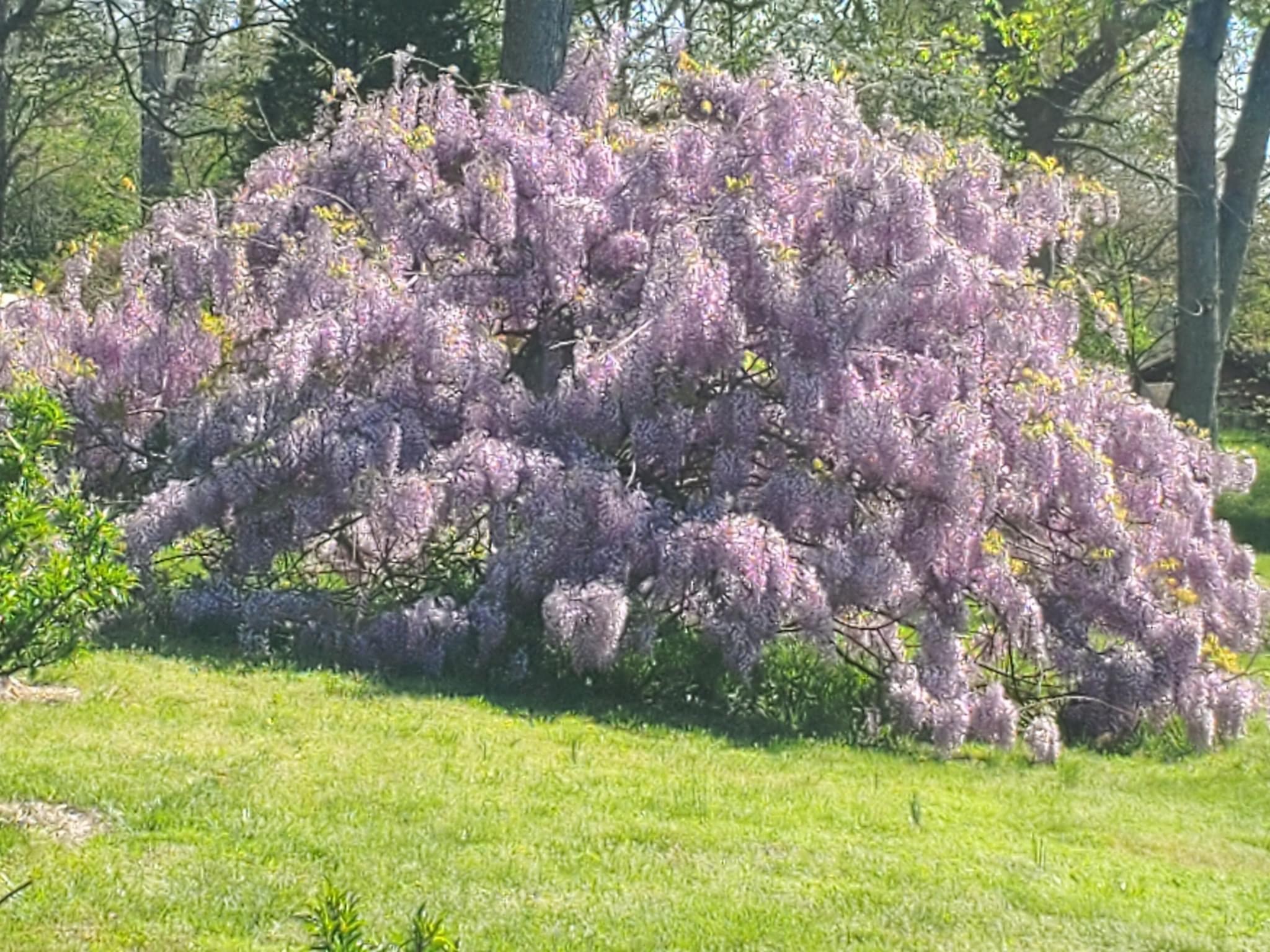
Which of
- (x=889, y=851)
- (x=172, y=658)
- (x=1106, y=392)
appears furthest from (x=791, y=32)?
(x=889, y=851)

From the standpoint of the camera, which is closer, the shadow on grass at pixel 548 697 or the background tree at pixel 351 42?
the shadow on grass at pixel 548 697

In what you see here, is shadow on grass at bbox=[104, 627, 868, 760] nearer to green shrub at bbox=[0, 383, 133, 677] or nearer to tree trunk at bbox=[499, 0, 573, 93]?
green shrub at bbox=[0, 383, 133, 677]

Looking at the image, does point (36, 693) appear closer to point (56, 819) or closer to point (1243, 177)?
point (56, 819)

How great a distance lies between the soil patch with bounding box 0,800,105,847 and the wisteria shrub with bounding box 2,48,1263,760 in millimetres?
3077

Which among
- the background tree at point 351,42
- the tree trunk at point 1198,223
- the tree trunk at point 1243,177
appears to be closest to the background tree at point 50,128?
the background tree at point 351,42

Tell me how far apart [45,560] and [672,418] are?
4595 millimetres

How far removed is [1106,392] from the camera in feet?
34.2

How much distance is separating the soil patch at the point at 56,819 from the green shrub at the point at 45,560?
73 centimetres

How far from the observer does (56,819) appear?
6.05 m

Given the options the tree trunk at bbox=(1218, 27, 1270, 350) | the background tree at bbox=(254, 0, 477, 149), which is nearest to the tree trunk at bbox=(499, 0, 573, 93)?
the background tree at bbox=(254, 0, 477, 149)

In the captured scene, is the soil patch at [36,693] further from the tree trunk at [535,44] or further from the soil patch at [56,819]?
the tree trunk at [535,44]

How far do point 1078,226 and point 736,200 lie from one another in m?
2.90

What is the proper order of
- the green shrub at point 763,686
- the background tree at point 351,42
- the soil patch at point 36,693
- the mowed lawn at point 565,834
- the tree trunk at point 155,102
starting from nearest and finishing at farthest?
the mowed lawn at point 565,834
the soil patch at point 36,693
the green shrub at point 763,686
the tree trunk at point 155,102
the background tree at point 351,42

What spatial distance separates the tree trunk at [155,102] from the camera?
19.2 meters
